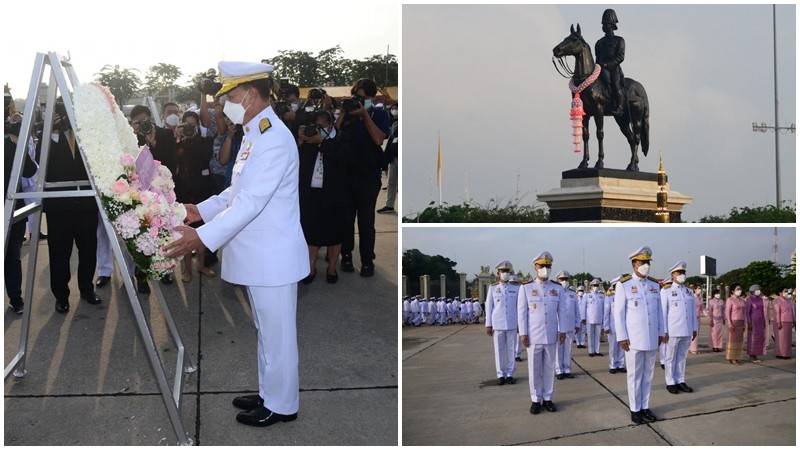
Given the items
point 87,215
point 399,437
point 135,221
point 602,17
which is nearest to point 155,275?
point 135,221

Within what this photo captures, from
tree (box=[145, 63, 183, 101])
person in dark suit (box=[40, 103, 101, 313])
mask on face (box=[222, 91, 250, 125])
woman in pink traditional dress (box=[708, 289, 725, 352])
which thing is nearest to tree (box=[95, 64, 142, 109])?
tree (box=[145, 63, 183, 101])

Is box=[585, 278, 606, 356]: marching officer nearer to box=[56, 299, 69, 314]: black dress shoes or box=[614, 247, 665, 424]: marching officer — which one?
box=[614, 247, 665, 424]: marching officer

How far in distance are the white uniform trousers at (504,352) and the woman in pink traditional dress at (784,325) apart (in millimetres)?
1765

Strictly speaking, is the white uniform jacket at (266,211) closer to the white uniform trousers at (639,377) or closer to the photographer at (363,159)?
the white uniform trousers at (639,377)

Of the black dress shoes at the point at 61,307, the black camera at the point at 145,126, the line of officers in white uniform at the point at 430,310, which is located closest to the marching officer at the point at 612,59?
the line of officers in white uniform at the point at 430,310

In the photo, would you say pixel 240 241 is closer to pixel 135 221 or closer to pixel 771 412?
pixel 135 221

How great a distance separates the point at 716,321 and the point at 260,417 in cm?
412

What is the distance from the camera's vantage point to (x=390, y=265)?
23.5 ft

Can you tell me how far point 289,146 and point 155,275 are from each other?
3.04 ft

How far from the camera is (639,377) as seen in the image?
4770 mm

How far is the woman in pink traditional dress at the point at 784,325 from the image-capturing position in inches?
193

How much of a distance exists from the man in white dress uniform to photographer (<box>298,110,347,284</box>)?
2504mm

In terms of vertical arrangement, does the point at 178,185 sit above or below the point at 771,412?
above

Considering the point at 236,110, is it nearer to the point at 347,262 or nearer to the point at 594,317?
the point at 347,262
